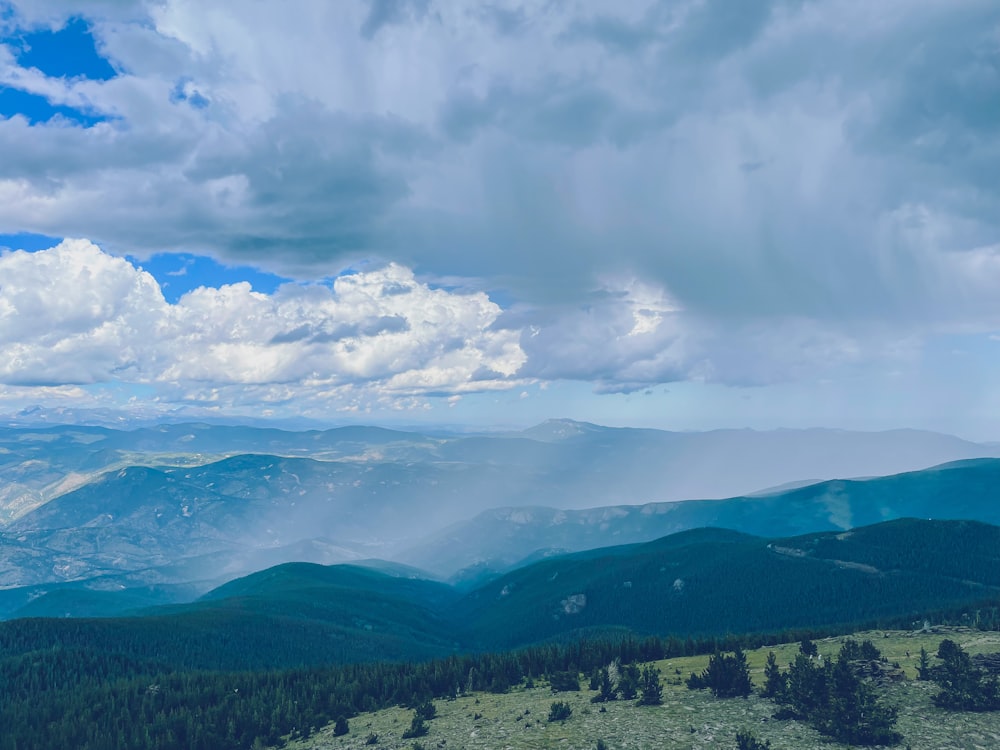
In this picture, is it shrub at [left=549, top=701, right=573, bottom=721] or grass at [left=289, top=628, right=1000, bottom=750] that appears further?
shrub at [left=549, top=701, right=573, bottom=721]

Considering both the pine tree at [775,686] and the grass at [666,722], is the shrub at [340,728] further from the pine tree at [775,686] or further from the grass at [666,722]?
the pine tree at [775,686]

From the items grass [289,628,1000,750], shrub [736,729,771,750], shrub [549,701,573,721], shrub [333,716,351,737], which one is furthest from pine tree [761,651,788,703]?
shrub [333,716,351,737]

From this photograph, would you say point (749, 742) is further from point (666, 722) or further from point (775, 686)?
point (775, 686)

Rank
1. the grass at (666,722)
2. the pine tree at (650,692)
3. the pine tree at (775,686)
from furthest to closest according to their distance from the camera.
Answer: the pine tree at (650,692) < the pine tree at (775,686) < the grass at (666,722)

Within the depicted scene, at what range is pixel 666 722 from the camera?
243 ft

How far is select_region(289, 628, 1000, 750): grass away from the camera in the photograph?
64.7 meters

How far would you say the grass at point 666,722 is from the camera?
212ft

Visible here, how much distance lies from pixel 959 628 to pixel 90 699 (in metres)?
182

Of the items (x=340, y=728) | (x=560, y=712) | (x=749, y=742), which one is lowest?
(x=340, y=728)

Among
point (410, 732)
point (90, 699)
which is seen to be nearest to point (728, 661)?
point (410, 732)

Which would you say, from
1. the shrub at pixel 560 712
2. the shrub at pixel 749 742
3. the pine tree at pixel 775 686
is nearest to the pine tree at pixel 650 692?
the shrub at pixel 560 712

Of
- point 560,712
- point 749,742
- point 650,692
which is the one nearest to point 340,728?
point 560,712

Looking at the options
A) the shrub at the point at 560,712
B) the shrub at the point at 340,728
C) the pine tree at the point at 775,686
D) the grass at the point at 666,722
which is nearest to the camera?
the grass at the point at 666,722

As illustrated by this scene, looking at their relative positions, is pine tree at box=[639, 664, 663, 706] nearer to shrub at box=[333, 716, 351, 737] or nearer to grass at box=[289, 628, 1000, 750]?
grass at box=[289, 628, 1000, 750]
